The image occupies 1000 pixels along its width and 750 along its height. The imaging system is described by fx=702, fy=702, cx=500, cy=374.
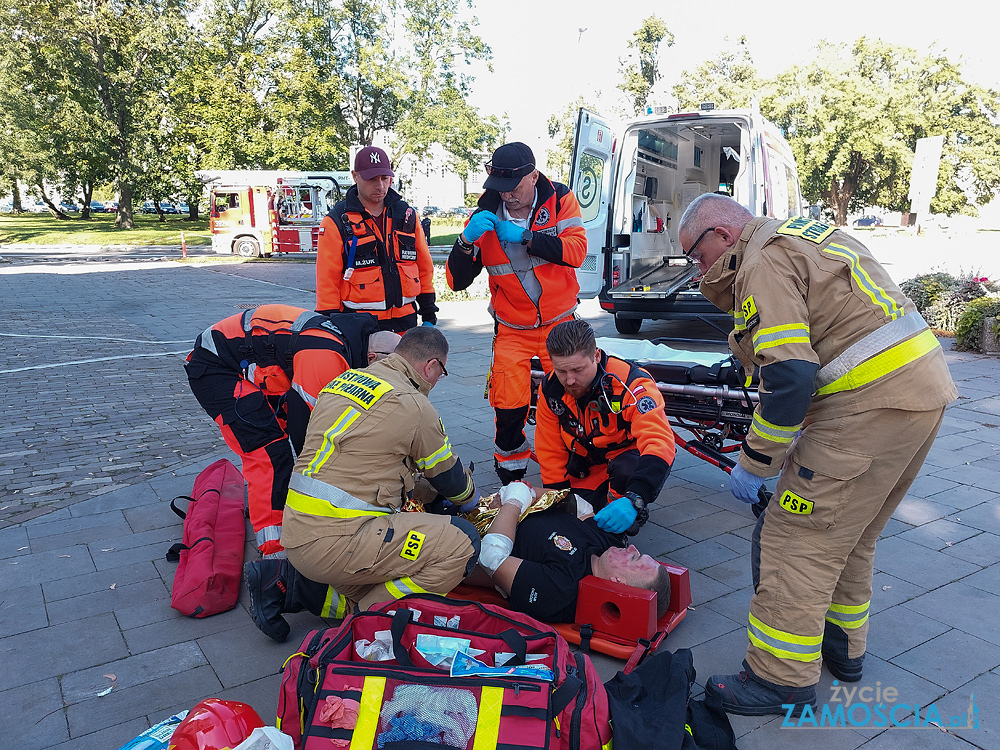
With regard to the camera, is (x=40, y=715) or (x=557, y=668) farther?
(x=40, y=715)

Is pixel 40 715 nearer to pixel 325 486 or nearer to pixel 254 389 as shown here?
pixel 325 486

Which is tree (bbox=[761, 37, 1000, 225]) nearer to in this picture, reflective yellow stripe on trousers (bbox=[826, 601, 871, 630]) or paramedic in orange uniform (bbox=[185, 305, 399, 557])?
paramedic in orange uniform (bbox=[185, 305, 399, 557])

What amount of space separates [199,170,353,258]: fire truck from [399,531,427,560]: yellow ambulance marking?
19.0 metres

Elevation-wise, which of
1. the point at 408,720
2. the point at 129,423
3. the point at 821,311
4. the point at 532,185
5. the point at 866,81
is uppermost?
the point at 866,81

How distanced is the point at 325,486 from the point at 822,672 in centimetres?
212

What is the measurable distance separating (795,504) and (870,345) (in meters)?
0.59

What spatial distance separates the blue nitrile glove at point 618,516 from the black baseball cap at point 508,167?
1880 millimetres

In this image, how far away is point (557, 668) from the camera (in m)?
2.16

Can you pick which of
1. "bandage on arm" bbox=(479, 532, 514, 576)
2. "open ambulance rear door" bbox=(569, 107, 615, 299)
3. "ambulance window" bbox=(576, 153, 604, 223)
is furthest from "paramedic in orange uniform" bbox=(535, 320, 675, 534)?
"ambulance window" bbox=(576, 153, 604, 223)

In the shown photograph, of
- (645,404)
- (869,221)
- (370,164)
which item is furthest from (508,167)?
(869,221)

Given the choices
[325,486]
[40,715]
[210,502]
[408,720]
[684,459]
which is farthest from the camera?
[684,459]

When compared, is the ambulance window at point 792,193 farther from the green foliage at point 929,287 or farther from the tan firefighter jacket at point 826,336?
the tan firefighter jacket at point 826,336

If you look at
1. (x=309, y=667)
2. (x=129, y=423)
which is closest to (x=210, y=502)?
(x=309, y=667)

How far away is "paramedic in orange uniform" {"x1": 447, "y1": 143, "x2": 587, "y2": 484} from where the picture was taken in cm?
404
